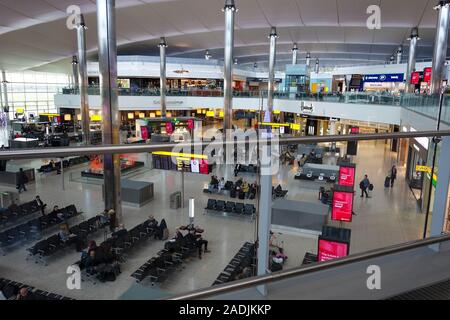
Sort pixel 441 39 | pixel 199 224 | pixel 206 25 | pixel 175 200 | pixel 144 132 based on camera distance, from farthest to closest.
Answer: pixel 206 25, pixel 144 132, pixel 441 39, pixel 175 200, pixel 199 224

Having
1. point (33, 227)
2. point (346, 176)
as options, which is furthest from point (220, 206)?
point (33, 227)

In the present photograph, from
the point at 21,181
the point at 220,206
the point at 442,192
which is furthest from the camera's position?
the point at 21,181

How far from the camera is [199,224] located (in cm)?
1219

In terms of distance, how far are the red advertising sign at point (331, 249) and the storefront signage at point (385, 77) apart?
28.6 m

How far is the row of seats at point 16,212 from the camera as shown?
11.8 m

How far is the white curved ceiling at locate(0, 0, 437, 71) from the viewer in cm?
2233

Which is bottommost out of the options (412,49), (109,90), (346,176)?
(346,176)

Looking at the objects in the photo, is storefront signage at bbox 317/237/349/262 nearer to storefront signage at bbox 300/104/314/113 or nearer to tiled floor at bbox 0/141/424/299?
tiled floor at bbox 0/141/424/299

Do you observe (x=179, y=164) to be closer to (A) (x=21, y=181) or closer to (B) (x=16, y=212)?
(B) (x=16, y=212)

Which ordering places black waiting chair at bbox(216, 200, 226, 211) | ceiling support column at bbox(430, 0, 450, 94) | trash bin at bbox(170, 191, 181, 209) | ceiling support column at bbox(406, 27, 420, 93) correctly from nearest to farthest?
black waiting chair at bbox(216, 200, 226, 211)
trash bin at bbox(170, 191, 181, 209)
ceiling support column at bbox(430, 0, 450, 94)
ceiling support column at bbox(406, 27, 420, 93)

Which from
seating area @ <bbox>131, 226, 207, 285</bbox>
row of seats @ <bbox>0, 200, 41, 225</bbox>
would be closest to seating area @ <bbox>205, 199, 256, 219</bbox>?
seating area @ <bbox>131, 226, 207, 285</bbox>

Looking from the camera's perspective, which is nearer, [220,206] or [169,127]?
[220,206]

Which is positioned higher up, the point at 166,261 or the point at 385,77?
the point at 385,77

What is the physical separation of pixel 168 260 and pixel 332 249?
12.4 ft
